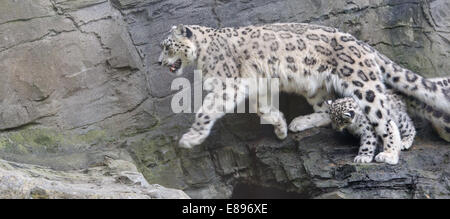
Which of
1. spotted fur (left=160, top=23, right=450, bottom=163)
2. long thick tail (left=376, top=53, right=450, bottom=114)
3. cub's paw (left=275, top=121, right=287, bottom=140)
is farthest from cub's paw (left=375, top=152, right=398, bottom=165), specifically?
cub's paw (left=275, top=121, right=287, bottom=140)

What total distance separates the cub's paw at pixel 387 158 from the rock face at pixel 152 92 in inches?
6.3

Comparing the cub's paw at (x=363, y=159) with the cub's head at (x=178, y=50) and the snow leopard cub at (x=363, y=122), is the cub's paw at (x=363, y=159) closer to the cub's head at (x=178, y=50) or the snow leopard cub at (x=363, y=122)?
the snow leopard cub at (x=363, y=122)

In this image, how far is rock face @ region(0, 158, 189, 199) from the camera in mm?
5648

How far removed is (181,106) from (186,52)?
3.06 ft

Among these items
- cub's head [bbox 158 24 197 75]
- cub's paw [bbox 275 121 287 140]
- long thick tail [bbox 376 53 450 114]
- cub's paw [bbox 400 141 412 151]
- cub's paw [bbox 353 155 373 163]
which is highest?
cub's head [bbox 158 24 197 75]

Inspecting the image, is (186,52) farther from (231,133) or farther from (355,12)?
(355,12)

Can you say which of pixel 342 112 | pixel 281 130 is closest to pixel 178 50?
pixel 281 130

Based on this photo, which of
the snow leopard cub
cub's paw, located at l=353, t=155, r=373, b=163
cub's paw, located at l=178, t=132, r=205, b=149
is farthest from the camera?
cub's paw, located at l=178, t=132, r=205, b=149

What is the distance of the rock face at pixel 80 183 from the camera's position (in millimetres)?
5648

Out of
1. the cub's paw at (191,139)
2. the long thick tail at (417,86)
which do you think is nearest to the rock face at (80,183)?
the cub's paw at (191,139)

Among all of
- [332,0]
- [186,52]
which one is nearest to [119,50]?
[186,52]

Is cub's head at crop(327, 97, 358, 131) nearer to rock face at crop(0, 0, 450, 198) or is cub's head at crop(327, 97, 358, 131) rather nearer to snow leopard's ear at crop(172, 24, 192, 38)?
rock face at crop(0, 0, 450, 198)

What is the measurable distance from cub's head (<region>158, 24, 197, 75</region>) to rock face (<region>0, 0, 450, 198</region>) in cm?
55

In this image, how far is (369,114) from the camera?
752 centimetres
